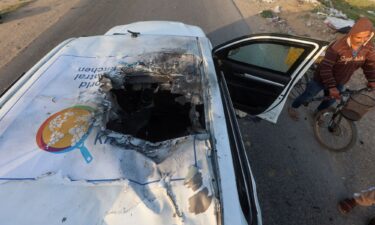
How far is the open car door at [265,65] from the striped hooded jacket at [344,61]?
43 cm

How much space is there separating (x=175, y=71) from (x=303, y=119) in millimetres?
2783

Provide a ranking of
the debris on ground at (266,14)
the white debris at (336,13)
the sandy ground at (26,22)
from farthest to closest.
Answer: the debris on ground at (266,14) < the white debris at (336,13) < the sandy ground at (26,22)

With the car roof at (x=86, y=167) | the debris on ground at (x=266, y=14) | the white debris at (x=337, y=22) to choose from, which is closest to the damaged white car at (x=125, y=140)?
the car roof at (x=86, y=167)

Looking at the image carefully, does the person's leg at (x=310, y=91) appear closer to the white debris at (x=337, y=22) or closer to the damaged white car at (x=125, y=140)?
the damaged white car at (x=125, y=140)

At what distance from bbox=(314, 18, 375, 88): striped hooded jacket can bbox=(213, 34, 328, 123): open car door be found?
43cm

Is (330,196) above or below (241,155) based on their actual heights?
below

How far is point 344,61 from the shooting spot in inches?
128

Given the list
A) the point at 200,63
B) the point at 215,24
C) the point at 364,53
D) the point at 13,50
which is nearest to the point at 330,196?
the point at 364,53

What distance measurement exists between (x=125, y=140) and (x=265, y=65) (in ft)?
7.65

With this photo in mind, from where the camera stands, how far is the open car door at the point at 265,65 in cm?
306

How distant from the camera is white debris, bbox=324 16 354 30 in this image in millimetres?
6673

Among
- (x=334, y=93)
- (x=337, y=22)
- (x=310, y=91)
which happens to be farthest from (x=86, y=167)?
(x=337, y=22)

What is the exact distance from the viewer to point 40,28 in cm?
678

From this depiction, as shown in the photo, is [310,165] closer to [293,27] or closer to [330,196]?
Answer: [330,196]
